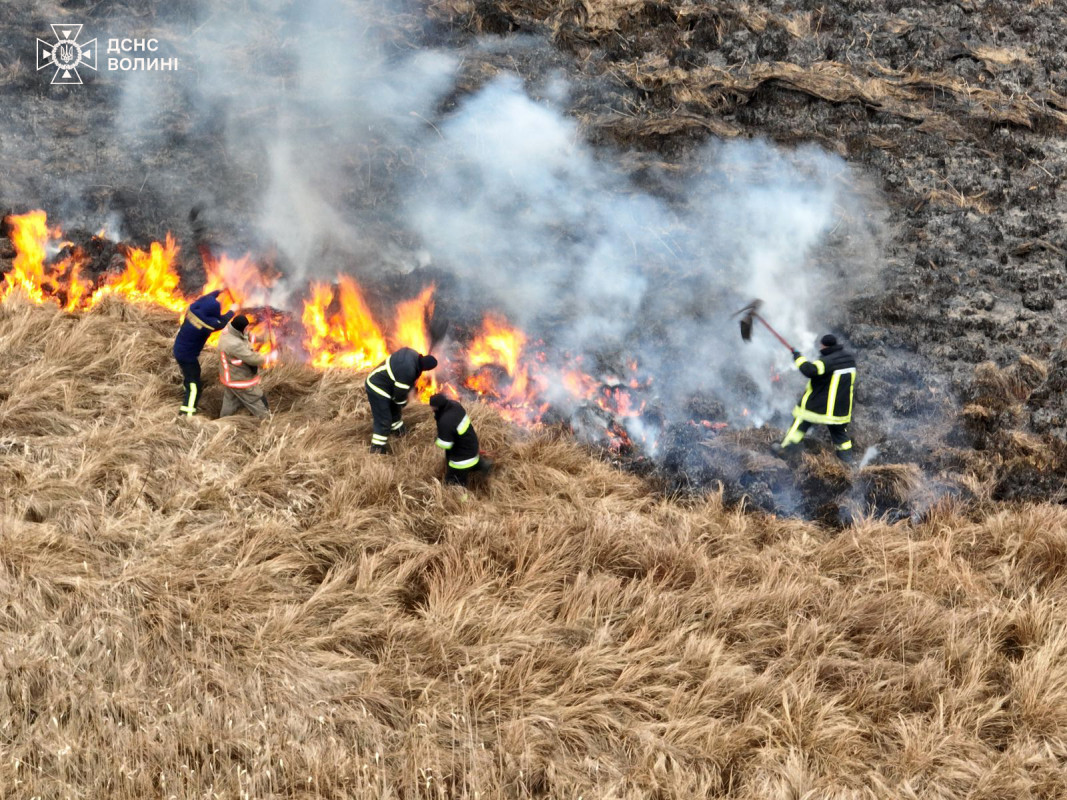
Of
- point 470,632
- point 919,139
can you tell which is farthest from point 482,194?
point 470,632

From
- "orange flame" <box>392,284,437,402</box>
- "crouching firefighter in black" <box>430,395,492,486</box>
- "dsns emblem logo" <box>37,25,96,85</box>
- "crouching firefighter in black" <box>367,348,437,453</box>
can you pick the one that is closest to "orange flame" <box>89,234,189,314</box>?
"orange flame" <box>392,284,437,402</box>

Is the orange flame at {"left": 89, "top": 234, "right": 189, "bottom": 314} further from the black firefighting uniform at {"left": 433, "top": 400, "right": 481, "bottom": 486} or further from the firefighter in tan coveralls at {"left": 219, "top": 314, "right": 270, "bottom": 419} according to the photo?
the black firefighting uniform at {"left": 433, "top": 400, "right": 481, "bottom": 486}

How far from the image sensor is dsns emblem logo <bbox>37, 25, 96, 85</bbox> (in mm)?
10016

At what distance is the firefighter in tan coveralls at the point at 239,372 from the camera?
661cm

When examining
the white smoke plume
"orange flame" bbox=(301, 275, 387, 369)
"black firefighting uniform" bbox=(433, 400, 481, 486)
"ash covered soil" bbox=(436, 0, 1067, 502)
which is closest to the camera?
"black firefighting uniform" bbox=(433, 400, 481, 486)

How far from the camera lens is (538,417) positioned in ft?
24.7

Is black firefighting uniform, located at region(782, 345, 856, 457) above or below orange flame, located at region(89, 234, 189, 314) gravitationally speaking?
above

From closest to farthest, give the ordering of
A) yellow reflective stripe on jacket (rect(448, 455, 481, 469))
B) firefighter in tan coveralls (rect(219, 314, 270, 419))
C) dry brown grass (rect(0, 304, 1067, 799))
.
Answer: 1. dry brown grass (rect(0, 304, 1067, 799))
2. yellow reflective stripe on jacket (rect(448, 455, 481, 469))
3. firefighter in tan coveralls (rect(219, 314, 270, 419))

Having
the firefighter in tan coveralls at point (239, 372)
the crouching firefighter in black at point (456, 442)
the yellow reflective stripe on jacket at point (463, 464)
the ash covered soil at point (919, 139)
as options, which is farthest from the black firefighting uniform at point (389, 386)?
the ash covered soil at point (919, 139)

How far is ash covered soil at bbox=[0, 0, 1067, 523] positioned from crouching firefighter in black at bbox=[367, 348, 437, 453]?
238 centimetres

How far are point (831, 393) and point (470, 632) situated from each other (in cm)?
391

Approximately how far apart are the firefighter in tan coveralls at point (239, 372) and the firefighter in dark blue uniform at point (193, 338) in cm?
14

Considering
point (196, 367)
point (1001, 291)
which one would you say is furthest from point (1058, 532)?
point (196, 367)

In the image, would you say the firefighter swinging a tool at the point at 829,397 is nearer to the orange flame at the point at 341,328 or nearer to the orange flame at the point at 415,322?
the orange flame at the point at 415,322
